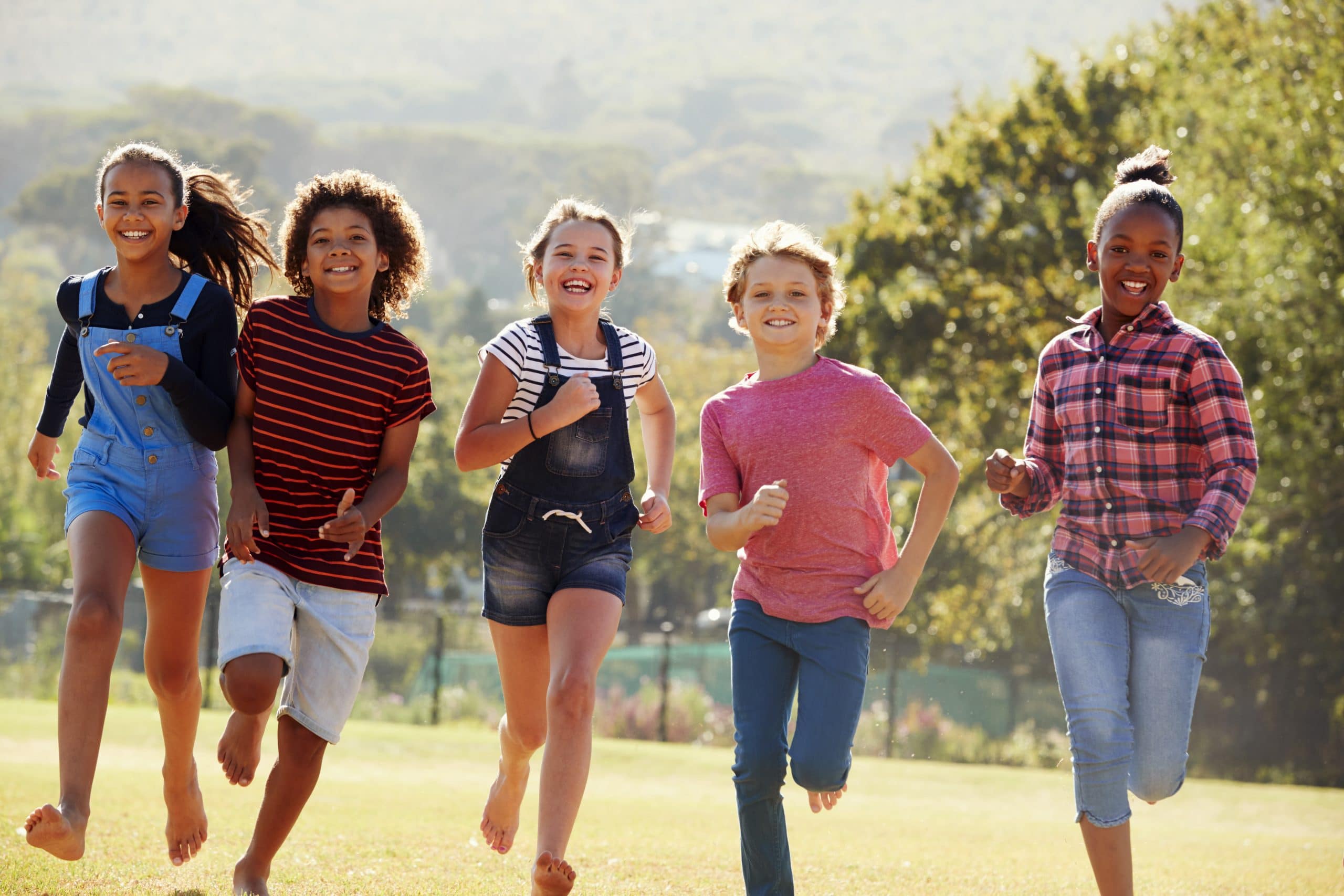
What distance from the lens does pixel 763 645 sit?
4734 mm

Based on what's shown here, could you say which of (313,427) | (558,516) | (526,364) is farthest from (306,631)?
Result: (526,364)

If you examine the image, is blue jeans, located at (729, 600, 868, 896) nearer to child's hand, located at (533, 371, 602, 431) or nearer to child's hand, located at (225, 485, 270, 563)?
child's hand, located at (533, 371, 602, 431)

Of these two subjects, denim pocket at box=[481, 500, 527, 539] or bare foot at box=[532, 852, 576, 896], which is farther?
denim pocket at box=[481, 500, 527, 539]

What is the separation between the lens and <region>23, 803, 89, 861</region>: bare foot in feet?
13.9

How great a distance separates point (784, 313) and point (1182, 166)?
1661 centimetres

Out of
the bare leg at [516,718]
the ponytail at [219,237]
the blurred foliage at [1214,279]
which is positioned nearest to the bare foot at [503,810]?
the bare leg at [516,718]

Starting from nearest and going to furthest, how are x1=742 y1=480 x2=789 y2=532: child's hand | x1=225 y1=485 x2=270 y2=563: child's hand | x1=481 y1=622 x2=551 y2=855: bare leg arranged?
x1=742 y1=480 x2=789 y2=532: child's hand < x1=225 y1=485 x2=270 y2=563: child's hand < x1=481 y1=622 x2=551 y2=855: bare leg

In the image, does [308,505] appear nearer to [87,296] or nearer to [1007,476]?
[87,296]

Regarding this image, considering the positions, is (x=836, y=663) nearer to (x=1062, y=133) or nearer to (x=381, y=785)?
(x=381, y=785)

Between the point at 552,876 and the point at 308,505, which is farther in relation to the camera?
the point at 308,505

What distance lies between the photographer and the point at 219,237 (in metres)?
5.54

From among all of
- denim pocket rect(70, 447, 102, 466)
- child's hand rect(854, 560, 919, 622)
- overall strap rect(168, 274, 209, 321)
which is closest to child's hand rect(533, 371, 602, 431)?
child's hand rect(854, 560, 919, 622)

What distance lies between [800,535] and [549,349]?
1179 mm

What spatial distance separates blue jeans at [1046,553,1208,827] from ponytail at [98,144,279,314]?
3.28 m
